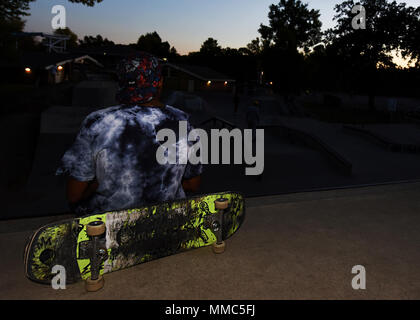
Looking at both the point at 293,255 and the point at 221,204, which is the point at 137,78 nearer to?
the point at 221,204

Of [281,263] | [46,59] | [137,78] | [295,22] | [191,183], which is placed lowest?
[281,263]

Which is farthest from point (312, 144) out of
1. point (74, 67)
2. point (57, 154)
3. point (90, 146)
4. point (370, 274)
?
point (74, 67)

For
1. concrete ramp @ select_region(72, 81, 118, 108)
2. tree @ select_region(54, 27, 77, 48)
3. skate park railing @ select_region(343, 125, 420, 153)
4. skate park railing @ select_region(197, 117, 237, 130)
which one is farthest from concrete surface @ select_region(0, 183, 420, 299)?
tree @ select_region(54, 27, 77, 48)

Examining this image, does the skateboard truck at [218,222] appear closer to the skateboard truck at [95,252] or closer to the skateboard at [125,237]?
the skateboard at [125,237]

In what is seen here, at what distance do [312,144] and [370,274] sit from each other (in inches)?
495

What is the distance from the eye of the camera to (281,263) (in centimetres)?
295

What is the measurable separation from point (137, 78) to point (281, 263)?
1.91 m

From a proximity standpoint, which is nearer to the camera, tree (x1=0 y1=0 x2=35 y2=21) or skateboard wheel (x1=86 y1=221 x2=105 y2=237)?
skateboard wheel (x1=86 y1=221 x2=105 y2=237)

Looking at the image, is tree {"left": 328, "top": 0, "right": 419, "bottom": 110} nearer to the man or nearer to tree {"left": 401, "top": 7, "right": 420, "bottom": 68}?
tree {"left": 401, "top": 7, "right": 420, "bottom": 68}

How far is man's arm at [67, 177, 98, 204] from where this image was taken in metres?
2.40

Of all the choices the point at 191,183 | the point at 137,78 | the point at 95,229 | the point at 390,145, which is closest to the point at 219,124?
the point at 390,145

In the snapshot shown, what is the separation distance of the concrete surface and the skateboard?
6.5 inches

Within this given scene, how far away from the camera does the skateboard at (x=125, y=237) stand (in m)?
2.13

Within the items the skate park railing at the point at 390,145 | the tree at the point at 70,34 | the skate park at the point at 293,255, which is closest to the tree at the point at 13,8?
the skate park at the point at 293,255
